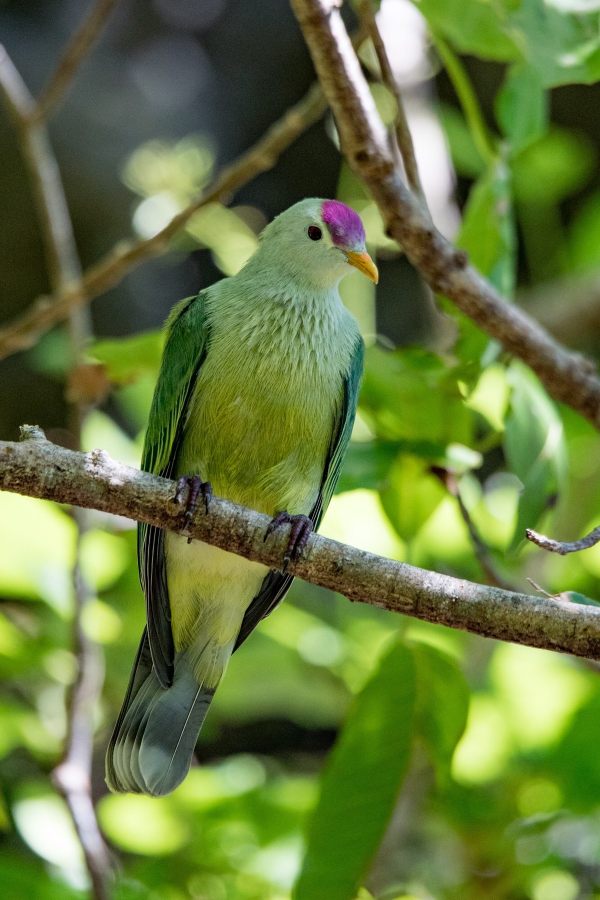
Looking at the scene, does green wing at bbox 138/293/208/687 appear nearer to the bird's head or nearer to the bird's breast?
the bird's breast

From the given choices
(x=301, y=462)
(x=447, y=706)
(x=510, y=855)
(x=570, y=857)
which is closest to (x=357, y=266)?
(x=301, y=462)

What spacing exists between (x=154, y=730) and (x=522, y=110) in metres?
1.88

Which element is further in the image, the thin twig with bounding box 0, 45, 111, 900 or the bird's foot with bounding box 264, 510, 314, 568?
the thin twig with bounding box 0, 45, 111, 900

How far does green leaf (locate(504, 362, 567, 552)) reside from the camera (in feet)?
7.54

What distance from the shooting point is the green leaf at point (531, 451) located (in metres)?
2.30

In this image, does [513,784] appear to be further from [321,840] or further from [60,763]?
[60,763]

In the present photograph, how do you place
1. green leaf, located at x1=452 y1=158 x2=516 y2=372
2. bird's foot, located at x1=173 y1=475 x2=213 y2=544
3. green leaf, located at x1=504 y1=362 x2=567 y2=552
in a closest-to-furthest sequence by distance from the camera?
1. bird's foot, located at x1=173 y1=475 x2=213 y2=544
2. green leaf, located at x1=504 y1=362 x2=567 y2=552
3. green leaf, located at x1=452 y1=158 x2=516 y2=372

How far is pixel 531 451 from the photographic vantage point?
7.73ft

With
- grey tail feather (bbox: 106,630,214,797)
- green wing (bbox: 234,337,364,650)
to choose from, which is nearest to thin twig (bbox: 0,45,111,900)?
grey tail feather (bbox: 106,630,214,797)

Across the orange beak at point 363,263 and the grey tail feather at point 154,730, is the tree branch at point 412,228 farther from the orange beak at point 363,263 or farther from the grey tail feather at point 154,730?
the grey tail feather at point 154,730

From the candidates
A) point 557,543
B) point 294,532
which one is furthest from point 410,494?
point 557,543

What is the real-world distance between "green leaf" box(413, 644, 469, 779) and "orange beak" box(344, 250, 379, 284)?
3.35ft

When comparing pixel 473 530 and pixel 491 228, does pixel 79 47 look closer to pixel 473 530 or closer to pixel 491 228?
pixel 491 228

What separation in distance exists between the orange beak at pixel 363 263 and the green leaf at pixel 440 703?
1021 millimetres
